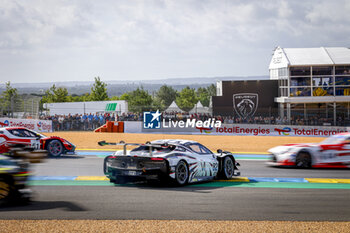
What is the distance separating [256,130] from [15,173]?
2641cm

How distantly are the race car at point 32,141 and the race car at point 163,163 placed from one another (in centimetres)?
708

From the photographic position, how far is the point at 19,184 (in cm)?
813

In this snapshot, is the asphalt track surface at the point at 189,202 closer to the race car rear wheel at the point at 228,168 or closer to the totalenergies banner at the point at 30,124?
the race car rear wheel at the point at 228,168

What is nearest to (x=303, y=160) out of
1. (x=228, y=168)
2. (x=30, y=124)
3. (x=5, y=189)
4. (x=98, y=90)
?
(x=228, y=168)

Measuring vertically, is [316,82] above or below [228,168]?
above

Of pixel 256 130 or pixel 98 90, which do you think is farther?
pixel 98 90

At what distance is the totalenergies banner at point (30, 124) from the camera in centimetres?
2972

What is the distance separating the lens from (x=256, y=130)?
32.9 metres

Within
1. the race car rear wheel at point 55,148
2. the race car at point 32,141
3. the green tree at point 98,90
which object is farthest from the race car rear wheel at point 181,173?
the green tree at point 98,90

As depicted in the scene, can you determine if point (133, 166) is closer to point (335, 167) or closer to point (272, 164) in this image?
point (272, 164)

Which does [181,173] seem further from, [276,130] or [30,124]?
[276,130]

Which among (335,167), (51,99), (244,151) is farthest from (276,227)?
(51,99)

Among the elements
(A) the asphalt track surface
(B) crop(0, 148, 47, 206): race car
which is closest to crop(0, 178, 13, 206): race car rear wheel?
(B) crop(0, 148, 47, 206): race car

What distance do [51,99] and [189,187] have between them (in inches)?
3431
